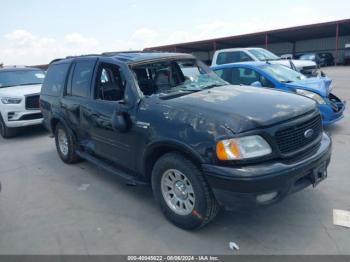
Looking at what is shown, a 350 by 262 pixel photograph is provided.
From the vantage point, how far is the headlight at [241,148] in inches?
113

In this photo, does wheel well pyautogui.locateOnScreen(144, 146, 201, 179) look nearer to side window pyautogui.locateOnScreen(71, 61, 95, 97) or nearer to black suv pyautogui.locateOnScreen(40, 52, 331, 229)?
black suv pyautogui.locateOnScreen(40, 52, 331, 229)

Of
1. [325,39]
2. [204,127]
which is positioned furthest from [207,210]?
[325,39]

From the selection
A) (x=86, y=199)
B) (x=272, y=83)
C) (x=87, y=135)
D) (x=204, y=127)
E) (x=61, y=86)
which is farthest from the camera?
(x=272, y=83)

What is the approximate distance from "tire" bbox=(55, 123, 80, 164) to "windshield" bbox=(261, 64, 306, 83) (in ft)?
14.9

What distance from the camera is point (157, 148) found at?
3459mm

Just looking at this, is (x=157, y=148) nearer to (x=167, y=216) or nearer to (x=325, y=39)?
(x=167, y=216)

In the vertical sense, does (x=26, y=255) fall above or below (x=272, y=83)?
below

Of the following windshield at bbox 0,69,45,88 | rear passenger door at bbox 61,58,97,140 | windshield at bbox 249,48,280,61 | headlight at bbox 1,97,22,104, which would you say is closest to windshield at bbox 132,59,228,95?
rear passenger door at bbox 61,58,97,140

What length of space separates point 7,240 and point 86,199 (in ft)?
3.71

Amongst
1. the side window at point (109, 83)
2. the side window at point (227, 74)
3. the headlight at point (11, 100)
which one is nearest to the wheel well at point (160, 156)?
the side window at point (109, 83)

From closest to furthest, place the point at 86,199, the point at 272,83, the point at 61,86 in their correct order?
1. the point at 86,199
2. the point at 61,86
3. the point at 272,83

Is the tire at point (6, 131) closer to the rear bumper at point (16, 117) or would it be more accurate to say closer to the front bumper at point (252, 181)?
the rear bumper at point (16, 117)

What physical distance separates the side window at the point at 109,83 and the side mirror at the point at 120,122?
42 cm

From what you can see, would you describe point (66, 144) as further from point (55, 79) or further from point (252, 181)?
point (252, 181)
